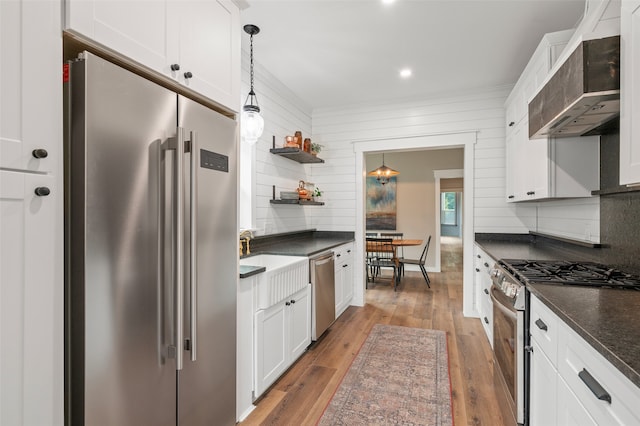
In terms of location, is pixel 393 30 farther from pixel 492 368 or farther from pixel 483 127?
pixel 492 368

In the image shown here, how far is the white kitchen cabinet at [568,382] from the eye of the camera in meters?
0.86

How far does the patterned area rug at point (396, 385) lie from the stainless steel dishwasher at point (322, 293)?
47 cm

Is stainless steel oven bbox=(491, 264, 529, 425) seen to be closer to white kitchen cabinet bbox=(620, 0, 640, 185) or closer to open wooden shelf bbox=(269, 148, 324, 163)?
white kitchen cabinet bbox=(620, 0, 640, 185)

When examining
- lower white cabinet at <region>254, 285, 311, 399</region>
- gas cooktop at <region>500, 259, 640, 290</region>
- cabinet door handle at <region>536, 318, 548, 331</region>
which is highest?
gas cooktop at <region>500, 259, 640, 290</region>

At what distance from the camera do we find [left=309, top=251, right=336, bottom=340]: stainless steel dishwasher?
316cm

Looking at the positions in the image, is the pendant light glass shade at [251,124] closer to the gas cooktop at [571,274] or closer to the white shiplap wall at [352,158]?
the white shiplap wall at [352,158]

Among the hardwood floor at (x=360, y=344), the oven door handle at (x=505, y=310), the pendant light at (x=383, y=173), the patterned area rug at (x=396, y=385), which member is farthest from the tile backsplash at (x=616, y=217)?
the pendant light at (x=383, y=173)

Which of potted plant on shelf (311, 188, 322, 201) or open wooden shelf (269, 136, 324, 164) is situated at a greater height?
open wooden shelf (269, 136, 324, 164)

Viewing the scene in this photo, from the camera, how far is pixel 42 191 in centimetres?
98

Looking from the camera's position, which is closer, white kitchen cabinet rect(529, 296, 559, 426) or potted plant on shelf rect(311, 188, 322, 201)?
white kitchen cabinet rect(529, 296, 559, 426)

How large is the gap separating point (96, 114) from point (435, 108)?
4069mm

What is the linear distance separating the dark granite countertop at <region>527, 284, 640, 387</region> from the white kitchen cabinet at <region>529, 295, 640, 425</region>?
41 millimetres

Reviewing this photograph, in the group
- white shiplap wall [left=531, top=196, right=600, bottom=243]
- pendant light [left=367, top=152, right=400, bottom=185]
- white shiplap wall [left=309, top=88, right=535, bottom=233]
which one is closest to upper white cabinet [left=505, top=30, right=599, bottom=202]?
white shiplap wall [left=531, top=196, right=600, bottom=243]

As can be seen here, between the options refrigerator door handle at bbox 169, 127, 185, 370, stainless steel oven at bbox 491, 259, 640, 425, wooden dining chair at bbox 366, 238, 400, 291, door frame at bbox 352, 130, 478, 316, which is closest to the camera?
refrigerator door handle at bbox 169, 127, 185, 370
